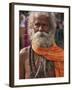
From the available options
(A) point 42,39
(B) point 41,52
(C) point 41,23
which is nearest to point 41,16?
(C) point 41,23

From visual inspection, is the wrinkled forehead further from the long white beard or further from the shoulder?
the shoulder

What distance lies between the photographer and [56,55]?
215 cm

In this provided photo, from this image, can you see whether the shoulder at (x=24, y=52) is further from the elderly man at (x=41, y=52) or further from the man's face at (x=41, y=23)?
the man's face at (x=41, y=23)

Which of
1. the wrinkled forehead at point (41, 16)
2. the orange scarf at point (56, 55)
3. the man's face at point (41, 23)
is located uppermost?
the wrinkled forehead at point (41, 16)

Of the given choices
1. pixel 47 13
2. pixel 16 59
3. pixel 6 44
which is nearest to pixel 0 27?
pixel 6 44

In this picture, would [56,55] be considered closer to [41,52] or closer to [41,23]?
[41,52]

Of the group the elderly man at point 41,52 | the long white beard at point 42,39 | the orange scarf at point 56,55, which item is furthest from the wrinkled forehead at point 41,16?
the orange scarf at point 56,55

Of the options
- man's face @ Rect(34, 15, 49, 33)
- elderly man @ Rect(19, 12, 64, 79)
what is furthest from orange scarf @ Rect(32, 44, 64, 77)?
man's face @ Rect(34, 15, 49, 33)

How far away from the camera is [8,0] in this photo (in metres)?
2.05

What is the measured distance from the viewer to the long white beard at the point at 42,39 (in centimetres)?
210

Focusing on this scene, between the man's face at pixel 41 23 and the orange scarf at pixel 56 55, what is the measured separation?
0.17m

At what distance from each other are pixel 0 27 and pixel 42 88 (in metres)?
0.62
